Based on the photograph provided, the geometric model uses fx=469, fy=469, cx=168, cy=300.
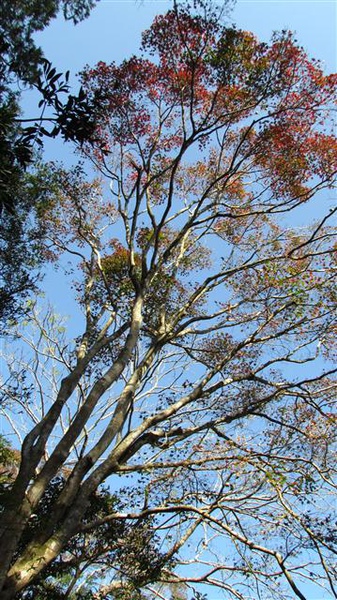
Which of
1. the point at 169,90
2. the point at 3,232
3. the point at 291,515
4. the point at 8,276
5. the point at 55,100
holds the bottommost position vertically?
the point at 291,515

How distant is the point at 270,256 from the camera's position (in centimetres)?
828

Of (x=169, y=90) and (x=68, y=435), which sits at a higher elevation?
(x=169, y=90)

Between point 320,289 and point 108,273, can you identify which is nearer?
point 320,289

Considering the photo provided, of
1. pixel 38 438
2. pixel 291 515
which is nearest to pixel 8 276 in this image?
pixel 38 438

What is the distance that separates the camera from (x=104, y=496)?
674cm

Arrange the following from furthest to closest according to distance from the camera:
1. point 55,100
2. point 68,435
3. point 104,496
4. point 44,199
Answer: point 44,199 → point 104,496 → point 68,435 → point 55,100

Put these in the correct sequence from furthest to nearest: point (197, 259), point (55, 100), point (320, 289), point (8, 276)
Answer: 1. point (197, 259)
2. point (8, 276)
3. point (320, 289)
4. point (55, 100)

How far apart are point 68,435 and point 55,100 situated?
10.9 feet

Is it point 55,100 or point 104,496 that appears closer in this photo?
point 55,100

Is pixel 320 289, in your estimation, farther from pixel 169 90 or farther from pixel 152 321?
pixel 169 90

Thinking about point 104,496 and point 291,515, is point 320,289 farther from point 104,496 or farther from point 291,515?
point 104,496

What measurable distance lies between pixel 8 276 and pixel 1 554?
4.66 meters

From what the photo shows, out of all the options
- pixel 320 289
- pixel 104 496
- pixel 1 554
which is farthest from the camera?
pixel 320 289

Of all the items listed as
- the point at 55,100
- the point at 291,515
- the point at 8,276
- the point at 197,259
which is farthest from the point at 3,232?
the point at 291,515
